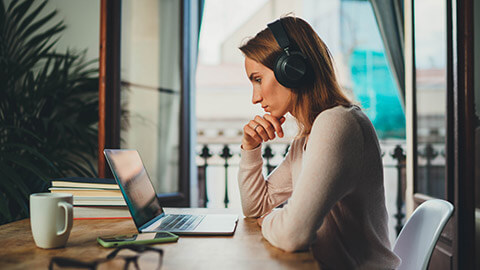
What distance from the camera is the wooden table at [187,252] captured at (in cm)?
74

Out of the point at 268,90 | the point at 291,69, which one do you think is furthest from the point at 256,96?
the point at 291,69

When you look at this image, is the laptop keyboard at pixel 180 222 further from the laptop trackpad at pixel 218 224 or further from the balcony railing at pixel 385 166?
the balcony railing at pixel 385 166

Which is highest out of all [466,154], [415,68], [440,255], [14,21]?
[14,21]

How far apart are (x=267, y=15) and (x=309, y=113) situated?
359cm

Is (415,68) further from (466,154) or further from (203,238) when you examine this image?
(203,238)

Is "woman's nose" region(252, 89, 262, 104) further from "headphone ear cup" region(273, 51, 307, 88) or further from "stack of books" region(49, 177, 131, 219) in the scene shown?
"stack of books" region(49, 177, 131, 219)

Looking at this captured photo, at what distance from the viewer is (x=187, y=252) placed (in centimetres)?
83

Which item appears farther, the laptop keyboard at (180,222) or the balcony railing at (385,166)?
the balcony railing at (385,166)

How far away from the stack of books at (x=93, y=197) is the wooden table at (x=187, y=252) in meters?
0.14

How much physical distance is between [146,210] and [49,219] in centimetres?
31

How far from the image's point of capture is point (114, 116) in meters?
2.04

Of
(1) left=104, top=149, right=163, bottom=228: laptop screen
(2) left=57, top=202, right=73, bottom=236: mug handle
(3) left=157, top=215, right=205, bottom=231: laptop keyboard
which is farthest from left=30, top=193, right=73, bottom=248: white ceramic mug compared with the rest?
(3) left=157, top=215, right=205, bottom=231: laptop keyboard

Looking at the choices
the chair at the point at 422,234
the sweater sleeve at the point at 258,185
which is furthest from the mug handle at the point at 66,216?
the chair at the point at 422,234

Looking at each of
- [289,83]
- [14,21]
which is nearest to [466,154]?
[289,83]
